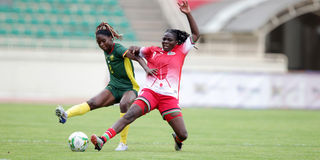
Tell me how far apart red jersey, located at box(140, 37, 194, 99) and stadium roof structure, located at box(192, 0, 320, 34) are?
845 inches

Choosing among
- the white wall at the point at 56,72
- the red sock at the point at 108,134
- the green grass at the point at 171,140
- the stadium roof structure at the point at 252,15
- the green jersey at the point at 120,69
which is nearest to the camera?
the red sock at the point at 108,134

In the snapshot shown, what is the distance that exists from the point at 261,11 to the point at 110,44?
911 inches

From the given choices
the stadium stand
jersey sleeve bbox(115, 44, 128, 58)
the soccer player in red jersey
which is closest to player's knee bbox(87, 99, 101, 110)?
jersey sleeve bbox(115, 44, 128, 58)

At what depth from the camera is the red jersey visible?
927 cm

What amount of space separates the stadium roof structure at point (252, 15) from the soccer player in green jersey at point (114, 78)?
20892 mm

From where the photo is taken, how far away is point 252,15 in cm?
3192

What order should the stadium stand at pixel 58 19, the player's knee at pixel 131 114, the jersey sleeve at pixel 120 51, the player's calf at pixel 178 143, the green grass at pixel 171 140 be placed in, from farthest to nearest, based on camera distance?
1. the stadium stand at pixel 58 19
2. the jersey sleeve at pixel 120 51
3. the player's calf at pixel 178 143
4. the player's knee at pixel 131 114
5. the green grass at pixel 171 140

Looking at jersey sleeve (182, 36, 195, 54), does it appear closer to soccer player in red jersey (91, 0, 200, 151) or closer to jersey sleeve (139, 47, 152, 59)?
soccer player in red jersey (91, 0, 200, 151)

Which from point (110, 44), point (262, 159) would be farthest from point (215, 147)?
point (110, 44)

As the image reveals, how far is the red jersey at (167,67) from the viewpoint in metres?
9.27

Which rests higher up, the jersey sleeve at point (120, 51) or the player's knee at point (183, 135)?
the jersey sleeve at point (120, 51)

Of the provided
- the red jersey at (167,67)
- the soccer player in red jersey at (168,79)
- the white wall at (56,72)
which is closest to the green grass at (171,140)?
the soccer player in red jersey at (168,79)

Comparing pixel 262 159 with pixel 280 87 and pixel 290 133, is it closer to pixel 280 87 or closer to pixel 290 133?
pixel 290 133

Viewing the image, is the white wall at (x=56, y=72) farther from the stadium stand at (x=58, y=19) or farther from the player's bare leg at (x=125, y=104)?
the player's bare leg at (x=125, y=104)
